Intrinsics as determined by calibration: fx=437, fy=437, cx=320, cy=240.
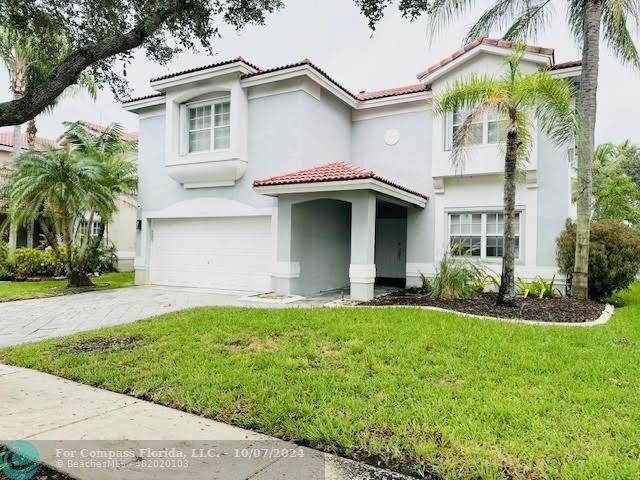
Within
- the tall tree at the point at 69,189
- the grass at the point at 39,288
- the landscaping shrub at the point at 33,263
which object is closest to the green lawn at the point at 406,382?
the grass at the point at 39,288

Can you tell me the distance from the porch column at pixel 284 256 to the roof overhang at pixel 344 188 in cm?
57

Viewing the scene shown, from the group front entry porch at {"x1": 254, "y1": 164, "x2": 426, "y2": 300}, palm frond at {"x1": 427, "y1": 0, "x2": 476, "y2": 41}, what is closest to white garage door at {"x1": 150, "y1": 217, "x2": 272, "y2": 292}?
front entry porch at {"x1": 254, "y1": 164, "x2": 426, "y2": 300}

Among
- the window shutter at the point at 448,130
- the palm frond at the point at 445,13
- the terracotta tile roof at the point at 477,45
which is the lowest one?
the window shutter at the point at 448,130

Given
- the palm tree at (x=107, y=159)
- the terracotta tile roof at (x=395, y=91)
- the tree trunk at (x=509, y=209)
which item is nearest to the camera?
the tree trunk at (x=509, y=209)

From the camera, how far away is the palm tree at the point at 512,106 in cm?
966

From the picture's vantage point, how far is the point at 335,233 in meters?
15.8

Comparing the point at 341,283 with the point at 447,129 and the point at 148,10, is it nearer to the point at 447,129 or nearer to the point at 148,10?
the point at 447,129

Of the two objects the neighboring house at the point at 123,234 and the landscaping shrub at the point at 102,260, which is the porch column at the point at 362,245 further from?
the neighboring house at the point at 123,234

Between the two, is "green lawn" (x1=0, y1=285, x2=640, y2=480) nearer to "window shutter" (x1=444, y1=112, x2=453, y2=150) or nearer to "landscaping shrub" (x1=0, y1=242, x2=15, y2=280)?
"window shutter" (x1=444, y1=112, x2=453, y2=150)

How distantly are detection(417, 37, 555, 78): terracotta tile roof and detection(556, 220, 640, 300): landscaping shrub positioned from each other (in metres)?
5.25

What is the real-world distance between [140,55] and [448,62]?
9739 mm

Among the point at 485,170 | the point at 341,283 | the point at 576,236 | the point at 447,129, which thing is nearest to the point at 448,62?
the point at 447,129

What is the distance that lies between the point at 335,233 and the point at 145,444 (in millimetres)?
12310

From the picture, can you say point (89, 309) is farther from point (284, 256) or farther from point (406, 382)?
point (406, 382)
